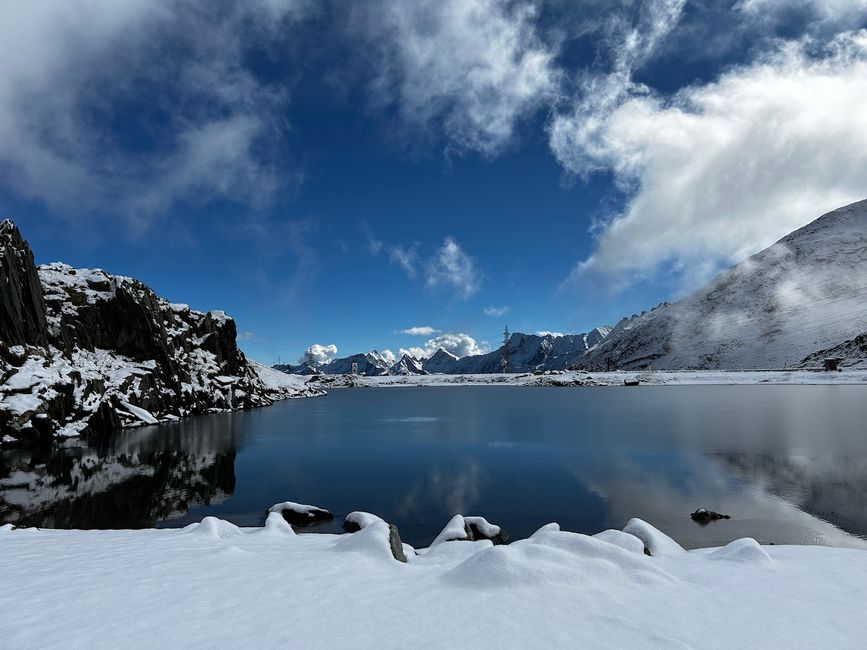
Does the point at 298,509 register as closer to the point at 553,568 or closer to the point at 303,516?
the point at 303,516

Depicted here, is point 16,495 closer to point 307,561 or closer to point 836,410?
point 307,561

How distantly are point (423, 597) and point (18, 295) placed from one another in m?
72.3

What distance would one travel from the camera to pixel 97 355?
72562mm

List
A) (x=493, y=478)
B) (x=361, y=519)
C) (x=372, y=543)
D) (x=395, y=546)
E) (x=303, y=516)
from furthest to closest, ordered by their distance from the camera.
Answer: (x=493, y=478) < (x=303, y=516) < (x=361, y=519) < (x=395, y=546) < (x=372, y=543)

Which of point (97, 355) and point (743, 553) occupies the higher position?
point (97, 355)

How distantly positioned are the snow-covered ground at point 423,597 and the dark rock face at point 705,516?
8.41 m

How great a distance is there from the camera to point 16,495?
27.8m

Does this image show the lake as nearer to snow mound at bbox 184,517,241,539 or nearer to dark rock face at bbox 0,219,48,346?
snow mound at bbox 184,517,241,539

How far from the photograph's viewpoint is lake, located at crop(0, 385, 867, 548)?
21953mm

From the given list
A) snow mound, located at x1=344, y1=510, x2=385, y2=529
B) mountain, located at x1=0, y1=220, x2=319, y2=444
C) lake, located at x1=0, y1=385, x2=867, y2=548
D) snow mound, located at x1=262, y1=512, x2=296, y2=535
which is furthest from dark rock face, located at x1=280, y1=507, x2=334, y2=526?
mountain, located at x1=0, y1=220, x2=319, y2=444

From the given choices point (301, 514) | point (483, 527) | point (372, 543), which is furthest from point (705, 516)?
point (301, 514)

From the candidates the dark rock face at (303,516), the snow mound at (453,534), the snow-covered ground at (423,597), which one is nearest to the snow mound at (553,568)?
the snow-covered ground at (423,597)

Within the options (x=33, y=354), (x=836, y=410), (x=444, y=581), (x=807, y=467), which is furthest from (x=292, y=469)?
(x=836, y=410)

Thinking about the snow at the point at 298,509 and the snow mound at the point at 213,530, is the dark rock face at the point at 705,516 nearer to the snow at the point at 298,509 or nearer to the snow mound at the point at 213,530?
the snow at the point at 298,509
